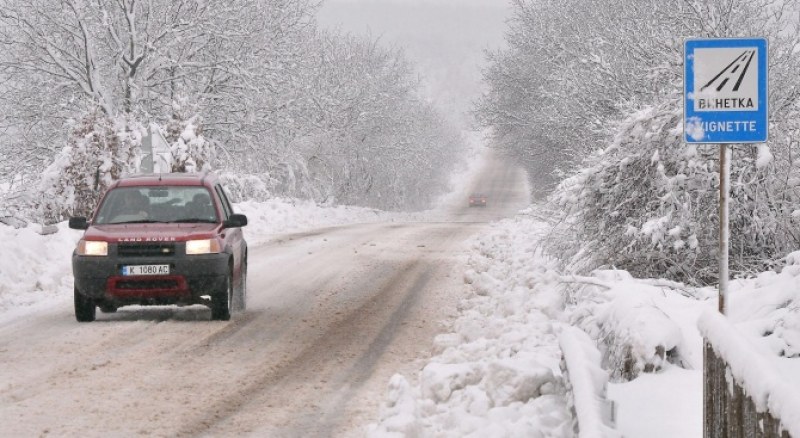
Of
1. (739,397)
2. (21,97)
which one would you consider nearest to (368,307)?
(739,397)

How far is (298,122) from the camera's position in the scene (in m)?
42.9

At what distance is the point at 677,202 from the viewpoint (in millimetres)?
10320

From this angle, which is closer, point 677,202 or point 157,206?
point 677,202

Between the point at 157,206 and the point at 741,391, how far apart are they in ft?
30.5

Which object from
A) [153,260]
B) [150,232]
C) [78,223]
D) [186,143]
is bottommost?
[153,260]

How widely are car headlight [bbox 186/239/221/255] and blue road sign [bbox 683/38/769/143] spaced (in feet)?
19.0

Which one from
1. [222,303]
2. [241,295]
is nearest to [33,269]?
[241,295]

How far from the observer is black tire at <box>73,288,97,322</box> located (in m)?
10.7

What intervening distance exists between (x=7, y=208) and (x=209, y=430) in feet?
44.8

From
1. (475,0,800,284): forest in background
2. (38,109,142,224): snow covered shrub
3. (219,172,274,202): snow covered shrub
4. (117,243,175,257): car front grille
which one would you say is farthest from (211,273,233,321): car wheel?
(219,172,274,202): snow covered shrub

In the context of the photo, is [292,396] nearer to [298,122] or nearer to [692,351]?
[692,351]

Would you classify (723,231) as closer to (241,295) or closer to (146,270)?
(146,270)

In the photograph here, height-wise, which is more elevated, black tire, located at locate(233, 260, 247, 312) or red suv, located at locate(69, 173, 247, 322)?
red suv, located at locate(69, 173, 247, 322)

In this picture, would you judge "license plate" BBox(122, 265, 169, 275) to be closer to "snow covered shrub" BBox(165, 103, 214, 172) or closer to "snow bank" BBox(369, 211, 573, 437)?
"snow bank" BBox(369, 211, 573, 437)
